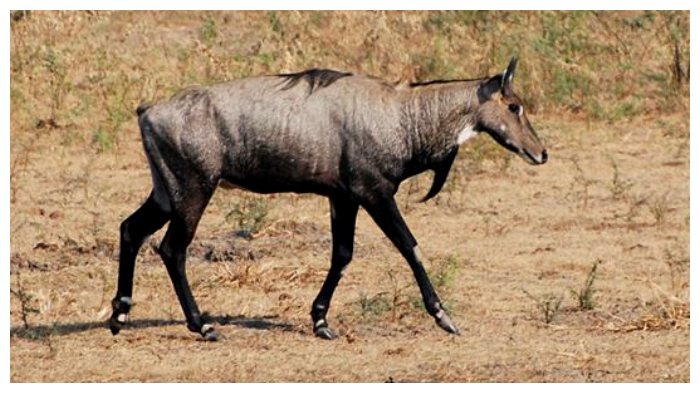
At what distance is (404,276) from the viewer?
41.7ft

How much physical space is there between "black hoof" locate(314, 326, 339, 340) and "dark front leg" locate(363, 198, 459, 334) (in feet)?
1.83

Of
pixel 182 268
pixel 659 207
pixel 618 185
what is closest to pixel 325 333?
pixel 182 268

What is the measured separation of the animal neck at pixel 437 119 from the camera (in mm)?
10734

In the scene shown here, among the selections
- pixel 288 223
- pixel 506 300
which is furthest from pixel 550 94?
pixel 506 300

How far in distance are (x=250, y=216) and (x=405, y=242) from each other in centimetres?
316

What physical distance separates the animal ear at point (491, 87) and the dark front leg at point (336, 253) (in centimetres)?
97

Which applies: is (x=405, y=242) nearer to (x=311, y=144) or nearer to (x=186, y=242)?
(x=311, y=144)

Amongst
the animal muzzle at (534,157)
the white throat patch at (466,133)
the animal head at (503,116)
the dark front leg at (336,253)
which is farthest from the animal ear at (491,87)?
the dark front leg at (336,253)

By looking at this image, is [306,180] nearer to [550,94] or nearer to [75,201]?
[75,201]

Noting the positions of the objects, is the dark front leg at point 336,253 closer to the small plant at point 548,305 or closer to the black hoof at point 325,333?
the black hoof at point 325,333

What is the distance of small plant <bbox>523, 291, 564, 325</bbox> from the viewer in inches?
438

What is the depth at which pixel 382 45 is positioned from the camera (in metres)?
19.9

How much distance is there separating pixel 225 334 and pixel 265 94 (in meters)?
1.42

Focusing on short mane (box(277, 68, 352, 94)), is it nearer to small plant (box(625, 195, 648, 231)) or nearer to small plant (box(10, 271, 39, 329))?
small plant (box(10, 271, 39, 329))
